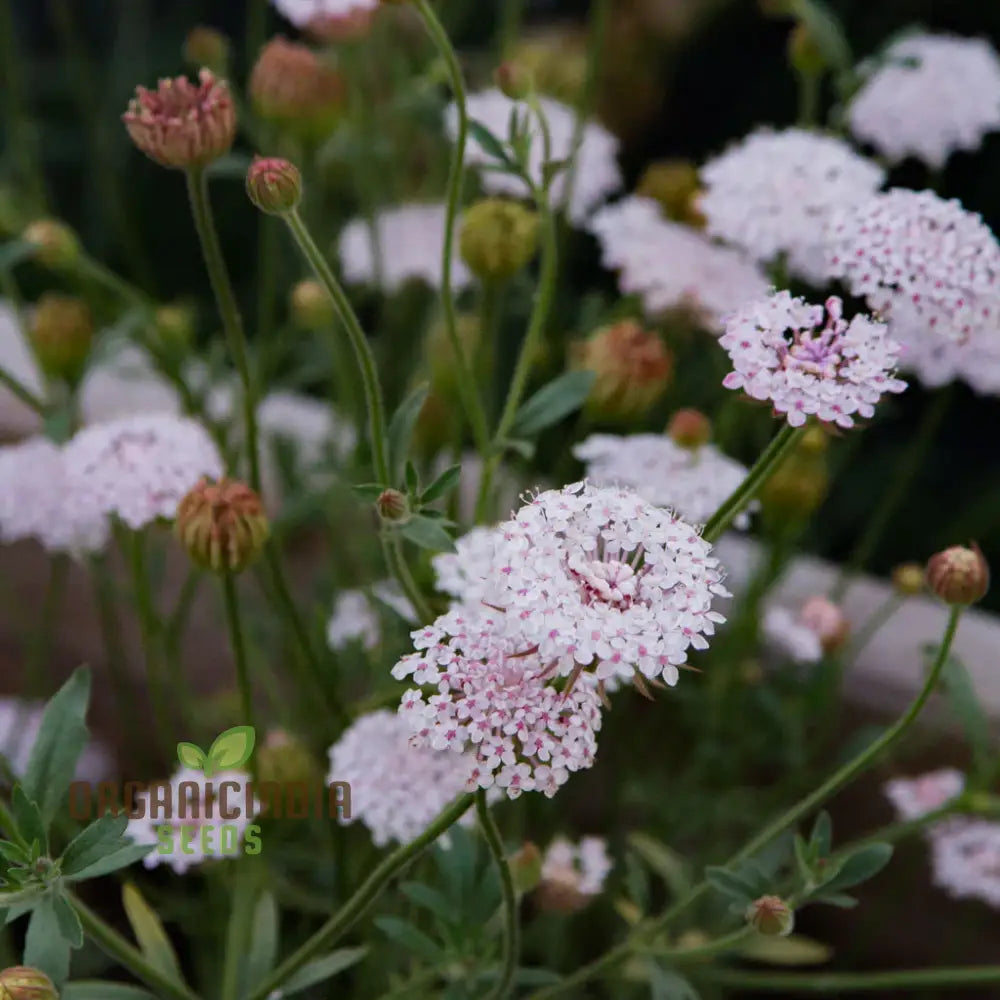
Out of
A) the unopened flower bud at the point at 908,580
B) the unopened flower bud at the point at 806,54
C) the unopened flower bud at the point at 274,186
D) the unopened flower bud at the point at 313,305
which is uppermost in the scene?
the unopened flower bud at the point at 806,54

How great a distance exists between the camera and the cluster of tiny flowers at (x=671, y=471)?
47cm

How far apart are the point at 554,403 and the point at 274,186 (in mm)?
128

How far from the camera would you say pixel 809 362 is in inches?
13.6

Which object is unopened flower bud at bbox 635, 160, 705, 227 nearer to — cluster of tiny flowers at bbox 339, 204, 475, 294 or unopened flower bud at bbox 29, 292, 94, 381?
cluster of tiny flowers at bbox 339, 204, 475, 294

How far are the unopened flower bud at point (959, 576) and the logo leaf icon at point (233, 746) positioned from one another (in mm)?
226

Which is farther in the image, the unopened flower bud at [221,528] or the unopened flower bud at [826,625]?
the unopened flower bud at [826,625]

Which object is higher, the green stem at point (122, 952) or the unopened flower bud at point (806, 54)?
the unopened flower bud at point (806, 54)

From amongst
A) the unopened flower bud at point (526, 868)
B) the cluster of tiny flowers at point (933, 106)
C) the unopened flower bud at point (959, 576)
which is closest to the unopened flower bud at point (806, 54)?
the cluster of tiny flowers at point (933, 106)

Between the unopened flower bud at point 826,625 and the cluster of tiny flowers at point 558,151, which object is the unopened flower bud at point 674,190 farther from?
the unopened flower bud at point 826,625

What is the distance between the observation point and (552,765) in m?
0.30

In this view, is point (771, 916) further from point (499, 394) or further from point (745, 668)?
point (499, 394)

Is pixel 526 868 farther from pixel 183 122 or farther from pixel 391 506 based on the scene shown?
pixel 183 122

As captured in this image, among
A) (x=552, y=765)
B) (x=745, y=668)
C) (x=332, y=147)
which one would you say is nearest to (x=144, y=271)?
(x=332, y=147)

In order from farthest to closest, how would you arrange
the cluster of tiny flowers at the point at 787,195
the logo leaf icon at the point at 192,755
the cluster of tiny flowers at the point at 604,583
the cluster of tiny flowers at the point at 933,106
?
the cluster of tiny flowers at the point at 933,106, the cluster of tiny flowers at the point at 787,195, the logo leaf icon at the point at 192,755, the cluster of tiny flowers at the point at 604,583
